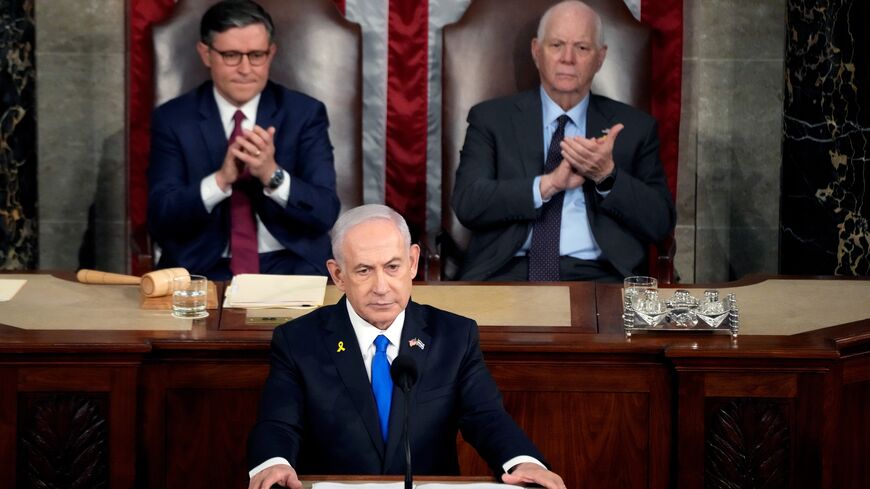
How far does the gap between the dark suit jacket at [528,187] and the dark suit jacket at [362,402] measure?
1.79m

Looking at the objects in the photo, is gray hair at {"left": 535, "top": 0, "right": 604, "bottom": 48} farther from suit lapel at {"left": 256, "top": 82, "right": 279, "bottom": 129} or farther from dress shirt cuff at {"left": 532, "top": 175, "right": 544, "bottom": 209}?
suit lapel at {"left": 256, "top": 82, "right": 279, "bottom": 129}

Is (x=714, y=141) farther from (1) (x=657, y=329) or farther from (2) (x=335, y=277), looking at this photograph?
(2) (x=335, y=277)

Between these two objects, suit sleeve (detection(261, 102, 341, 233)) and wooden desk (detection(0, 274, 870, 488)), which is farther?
suit sleeve (detection(261, 102, 341, 233))

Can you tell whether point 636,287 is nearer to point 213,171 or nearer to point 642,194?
point 642,194

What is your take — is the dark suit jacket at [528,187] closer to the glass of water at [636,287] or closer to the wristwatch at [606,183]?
the wristwatch at [606,183]

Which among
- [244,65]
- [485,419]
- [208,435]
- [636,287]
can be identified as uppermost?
[244,65]

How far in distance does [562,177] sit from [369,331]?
5.89ft

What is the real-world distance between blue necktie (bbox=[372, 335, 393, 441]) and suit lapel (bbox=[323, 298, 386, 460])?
21 millimetres

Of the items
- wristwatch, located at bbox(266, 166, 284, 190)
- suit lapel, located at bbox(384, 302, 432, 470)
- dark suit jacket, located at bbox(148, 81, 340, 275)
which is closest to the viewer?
suit lapel, located at bbox(384, 302, 432, 470)

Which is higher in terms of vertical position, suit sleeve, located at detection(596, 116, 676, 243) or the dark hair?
the dark hair

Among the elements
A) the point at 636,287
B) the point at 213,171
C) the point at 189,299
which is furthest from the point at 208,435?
the point at 213,171

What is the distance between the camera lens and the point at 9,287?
4312mm

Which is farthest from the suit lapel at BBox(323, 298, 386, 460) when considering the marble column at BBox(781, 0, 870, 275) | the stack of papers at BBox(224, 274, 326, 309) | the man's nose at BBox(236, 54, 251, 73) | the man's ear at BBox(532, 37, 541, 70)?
the marble column at BBox(781, 0, 870, 275)

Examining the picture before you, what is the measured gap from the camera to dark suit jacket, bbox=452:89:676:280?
16.5ft
